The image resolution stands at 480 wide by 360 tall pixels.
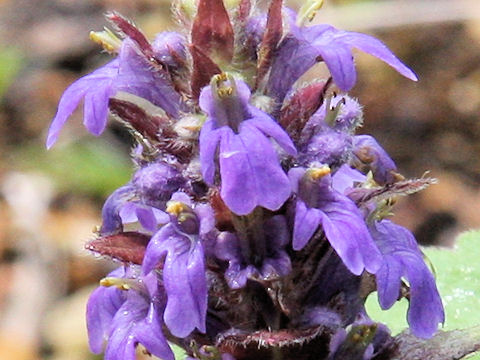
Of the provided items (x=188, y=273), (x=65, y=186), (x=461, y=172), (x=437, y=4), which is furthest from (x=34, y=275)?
(x=188, y=273)

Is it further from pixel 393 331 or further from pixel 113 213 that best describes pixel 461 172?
pixel 113 213

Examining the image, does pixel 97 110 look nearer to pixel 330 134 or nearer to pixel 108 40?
pixel 108 40

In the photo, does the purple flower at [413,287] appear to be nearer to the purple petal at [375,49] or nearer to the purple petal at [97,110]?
the purple petal at [375,49]

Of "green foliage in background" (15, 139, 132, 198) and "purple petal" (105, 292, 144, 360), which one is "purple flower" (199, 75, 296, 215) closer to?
"purple petal" (105, 292, 144, 360)

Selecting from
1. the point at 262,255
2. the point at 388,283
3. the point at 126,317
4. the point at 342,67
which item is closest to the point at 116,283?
the point at 126,317

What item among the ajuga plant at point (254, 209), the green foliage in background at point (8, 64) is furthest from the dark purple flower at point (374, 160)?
the green foliage in background at point (8, 64)

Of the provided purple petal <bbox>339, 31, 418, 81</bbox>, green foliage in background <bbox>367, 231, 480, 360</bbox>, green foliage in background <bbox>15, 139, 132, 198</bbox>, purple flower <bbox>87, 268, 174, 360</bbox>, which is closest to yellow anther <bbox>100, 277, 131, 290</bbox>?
purple flower <bbox>87, 268, 174, 360</bbox>

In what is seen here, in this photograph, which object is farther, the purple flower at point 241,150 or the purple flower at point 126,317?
the purple flower at point 126,317
